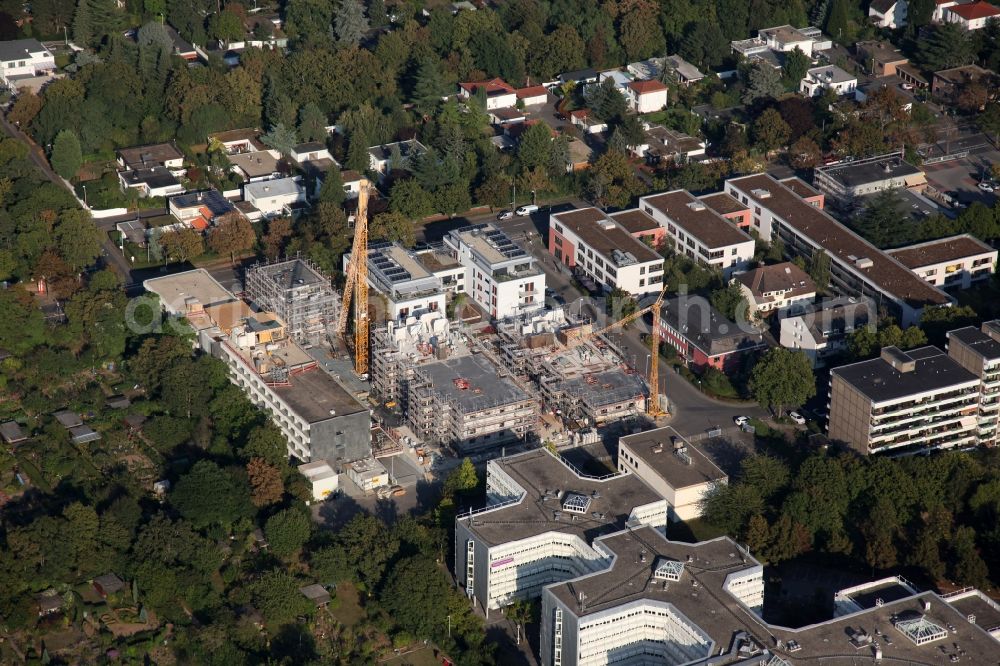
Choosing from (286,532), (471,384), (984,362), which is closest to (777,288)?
(984,362)

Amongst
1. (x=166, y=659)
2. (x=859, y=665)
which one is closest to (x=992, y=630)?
(x=859, y=665)

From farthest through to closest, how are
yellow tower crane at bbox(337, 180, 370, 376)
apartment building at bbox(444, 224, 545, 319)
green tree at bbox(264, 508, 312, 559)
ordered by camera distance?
apartment building at bbox(444, 224, 545, 319) < yellow tower crane at bbox(337, 180, 370, 376) < green tree at bbox(264, 508, 312, 559)

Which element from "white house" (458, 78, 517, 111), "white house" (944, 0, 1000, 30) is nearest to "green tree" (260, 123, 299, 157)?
"white house" (458, 78, 517, 111)

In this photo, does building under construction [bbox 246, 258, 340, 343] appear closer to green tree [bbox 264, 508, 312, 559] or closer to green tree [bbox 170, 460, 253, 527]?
green tree [bbox 170, 460, 253, 527]

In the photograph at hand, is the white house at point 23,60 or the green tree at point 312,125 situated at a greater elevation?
the white house at point 23,60

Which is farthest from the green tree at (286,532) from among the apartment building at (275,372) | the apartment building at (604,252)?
the apartment building at (604,252)

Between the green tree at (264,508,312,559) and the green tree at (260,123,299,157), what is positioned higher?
the green tree at (260,123,299,157)

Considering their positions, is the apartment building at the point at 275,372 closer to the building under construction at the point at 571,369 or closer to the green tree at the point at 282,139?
the building under construction at the point at 571,369
